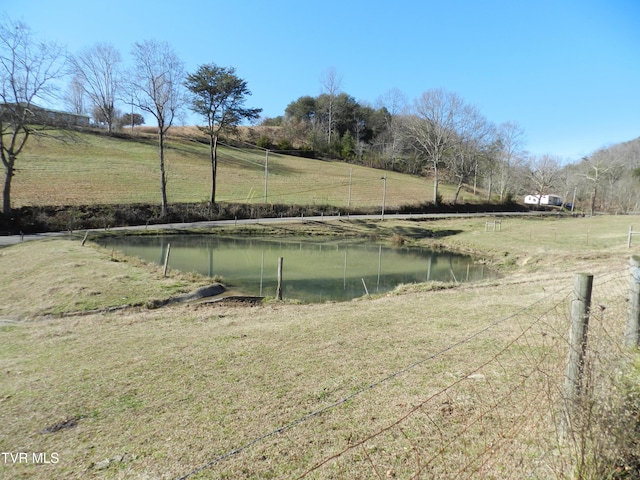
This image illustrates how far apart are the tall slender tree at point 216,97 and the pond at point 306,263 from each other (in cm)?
1469

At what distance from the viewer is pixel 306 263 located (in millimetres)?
23594

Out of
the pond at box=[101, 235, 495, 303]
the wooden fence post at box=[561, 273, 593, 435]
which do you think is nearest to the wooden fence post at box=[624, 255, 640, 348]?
the wooden fence post at box=[561, 273, 593, 435]

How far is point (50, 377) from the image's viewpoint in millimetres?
6027

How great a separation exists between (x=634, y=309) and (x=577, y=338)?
1.73 meters

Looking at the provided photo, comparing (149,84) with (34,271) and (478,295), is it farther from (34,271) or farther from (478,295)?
(478,295)

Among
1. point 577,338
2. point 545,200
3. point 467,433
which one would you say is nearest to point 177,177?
point 467,433

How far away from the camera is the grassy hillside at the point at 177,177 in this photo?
40.2 meters

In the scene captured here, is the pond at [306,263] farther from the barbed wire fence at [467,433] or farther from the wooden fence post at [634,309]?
the wooden fence post at [634,309]

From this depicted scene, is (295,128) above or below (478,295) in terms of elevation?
above

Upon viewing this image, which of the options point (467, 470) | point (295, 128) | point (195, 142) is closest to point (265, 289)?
point (467, 470)

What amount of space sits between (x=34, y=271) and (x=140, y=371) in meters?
12.1

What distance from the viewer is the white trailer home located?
7481 cm

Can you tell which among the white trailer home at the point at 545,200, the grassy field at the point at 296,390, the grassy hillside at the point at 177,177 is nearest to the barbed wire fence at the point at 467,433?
the grassy field at the point at 296,390

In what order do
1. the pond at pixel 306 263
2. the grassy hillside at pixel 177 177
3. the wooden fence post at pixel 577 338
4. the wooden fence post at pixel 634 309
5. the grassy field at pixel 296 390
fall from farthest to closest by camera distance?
the grassy hillside at pixel 177 177 < the pond at pixel 306 263 < the wooden fence post at pixel 634 309 < the grassy field at pixel 296 390 < the wooden fence post at pixel 577 338
